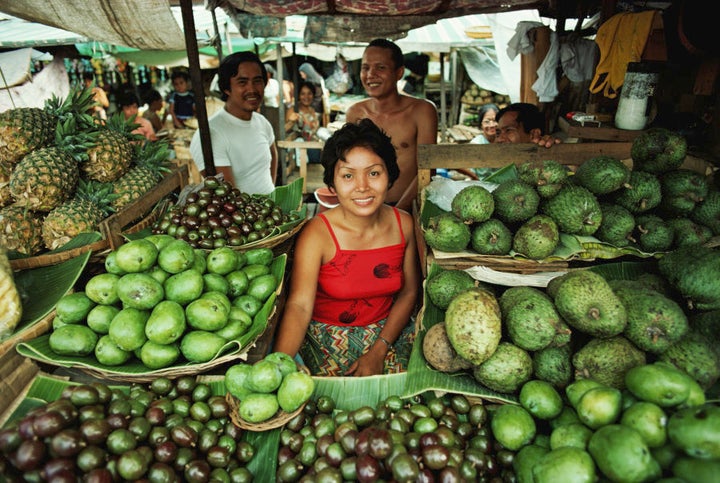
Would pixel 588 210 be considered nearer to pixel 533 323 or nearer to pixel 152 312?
pixel 533 323

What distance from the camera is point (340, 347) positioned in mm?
2900

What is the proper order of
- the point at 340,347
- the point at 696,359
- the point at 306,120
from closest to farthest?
the point at 696,359, the point at 340,347, the point at 306,120

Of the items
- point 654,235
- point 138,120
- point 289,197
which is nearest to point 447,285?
point 654,235

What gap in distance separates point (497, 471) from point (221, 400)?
1.14 metres

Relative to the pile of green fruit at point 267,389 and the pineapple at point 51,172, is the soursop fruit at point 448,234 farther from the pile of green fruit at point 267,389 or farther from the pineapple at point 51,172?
the pineapple at point 51,172

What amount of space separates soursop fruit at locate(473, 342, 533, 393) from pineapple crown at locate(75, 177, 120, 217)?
9.12ft

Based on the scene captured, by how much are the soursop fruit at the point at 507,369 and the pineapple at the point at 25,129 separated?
339cm

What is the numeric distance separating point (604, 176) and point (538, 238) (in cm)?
57

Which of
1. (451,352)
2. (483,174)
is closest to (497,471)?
(451,352)

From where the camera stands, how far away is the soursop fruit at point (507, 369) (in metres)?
1.80

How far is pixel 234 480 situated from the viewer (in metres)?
1.55

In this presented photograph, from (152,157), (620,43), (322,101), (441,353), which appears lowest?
(441,353)

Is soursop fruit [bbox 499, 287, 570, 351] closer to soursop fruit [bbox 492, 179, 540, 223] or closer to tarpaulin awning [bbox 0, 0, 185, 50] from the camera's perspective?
soursop fruit [bbox 492, 179, 540, 223]

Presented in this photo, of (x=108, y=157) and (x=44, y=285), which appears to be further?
(x=108, y=157)
